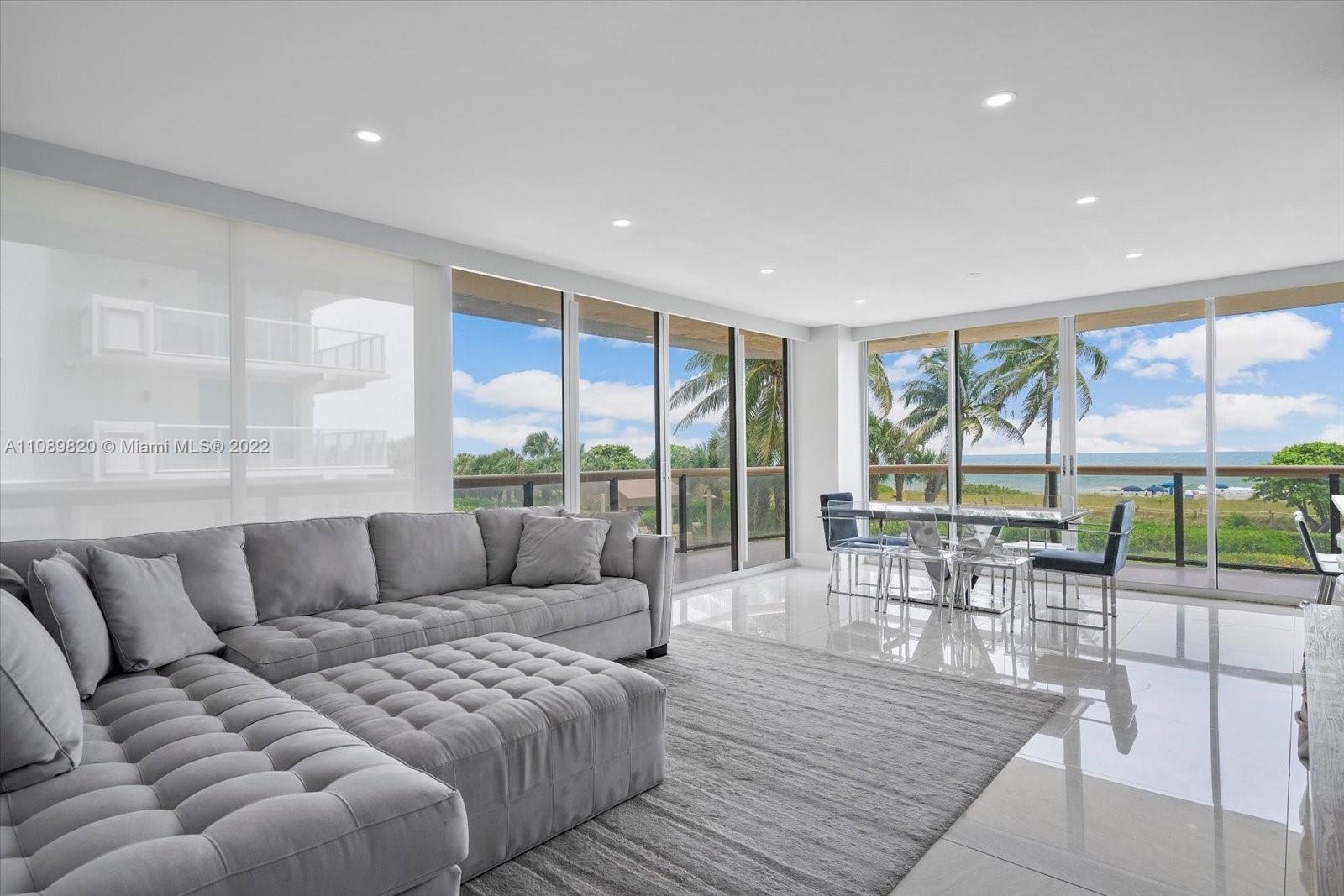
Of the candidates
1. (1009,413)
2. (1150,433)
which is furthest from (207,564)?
(1150,433)

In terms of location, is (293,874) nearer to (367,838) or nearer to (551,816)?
(367,838)

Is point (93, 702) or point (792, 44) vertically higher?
point (792, 44)

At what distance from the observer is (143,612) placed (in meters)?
2.57

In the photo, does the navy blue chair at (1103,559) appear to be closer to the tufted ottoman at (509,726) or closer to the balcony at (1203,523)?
the balcony at (1203,523)

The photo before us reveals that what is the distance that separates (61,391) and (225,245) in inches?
40.6

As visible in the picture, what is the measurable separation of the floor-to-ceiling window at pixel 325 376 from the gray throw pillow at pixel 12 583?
4.52ft

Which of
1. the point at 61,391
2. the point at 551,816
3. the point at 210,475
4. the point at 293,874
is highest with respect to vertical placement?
the point at 61,391

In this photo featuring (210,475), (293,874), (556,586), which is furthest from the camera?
(556,586)

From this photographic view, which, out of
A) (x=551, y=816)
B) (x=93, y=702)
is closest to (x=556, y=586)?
(x=551, y=816)

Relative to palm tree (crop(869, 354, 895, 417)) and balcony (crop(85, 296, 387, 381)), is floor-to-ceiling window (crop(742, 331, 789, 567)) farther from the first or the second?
balcony (crop(85, 296, 387, 381))

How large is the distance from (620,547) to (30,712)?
2.94 meters

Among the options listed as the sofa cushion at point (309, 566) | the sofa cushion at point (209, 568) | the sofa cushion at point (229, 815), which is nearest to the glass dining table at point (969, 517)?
the sofa cushion at point (309, 566)

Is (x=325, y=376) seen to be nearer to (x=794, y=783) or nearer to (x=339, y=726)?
(x=339, y=726)

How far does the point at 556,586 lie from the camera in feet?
13.2
